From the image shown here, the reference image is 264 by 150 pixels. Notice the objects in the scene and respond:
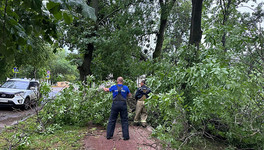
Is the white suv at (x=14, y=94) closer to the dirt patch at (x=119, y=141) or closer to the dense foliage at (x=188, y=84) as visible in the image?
the dense foliage at (x=188, y=84)

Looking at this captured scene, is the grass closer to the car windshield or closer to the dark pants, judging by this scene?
the dark pants

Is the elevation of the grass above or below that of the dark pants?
below

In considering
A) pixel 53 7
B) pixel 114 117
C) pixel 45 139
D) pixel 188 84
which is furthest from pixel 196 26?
pixel 53 7

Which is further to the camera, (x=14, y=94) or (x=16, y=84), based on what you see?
(x=16, y=84)

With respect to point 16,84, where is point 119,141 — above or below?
below

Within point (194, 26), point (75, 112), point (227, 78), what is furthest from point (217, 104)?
point (75, 112)

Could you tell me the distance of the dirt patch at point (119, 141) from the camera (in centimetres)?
552

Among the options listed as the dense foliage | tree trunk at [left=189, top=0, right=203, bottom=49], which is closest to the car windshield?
the dense foliage

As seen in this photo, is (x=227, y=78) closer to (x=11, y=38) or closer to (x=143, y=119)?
(x=11, y=38)

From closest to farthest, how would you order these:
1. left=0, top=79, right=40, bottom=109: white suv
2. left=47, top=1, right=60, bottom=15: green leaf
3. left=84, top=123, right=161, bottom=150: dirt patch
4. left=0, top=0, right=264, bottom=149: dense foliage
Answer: left=47, top=1, right=60, bottom=15: green leaf, left=0, top=0, right=264, bottom=149: dense foliage, left=84, top=123, right=161, bottom=150: dirt patch, left=0, top=79, right=40, bottom=109: white suv

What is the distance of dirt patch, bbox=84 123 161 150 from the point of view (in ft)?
18.1

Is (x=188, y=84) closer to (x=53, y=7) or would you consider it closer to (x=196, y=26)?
(x=196, y=26)

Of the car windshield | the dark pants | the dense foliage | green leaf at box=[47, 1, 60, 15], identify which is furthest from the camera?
the car windshield

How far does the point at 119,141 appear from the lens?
611 cm
